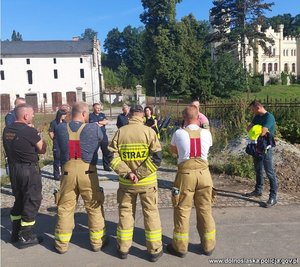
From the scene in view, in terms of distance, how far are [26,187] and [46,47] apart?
5122cm

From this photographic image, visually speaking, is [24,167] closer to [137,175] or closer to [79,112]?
[79,112]

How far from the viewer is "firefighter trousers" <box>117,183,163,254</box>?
4.46m

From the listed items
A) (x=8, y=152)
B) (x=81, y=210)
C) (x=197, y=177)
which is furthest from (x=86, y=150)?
(x=81, y=210)

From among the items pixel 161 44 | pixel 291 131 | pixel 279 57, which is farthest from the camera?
pixel 279 57

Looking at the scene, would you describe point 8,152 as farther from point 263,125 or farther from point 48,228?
point 263,125

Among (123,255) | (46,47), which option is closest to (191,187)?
(123,255)

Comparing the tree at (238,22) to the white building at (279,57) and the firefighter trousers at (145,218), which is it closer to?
the white building at (279,57)

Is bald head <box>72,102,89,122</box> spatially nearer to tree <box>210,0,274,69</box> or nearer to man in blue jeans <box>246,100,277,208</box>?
man in blue jeans <box>246,100,277,208</box>

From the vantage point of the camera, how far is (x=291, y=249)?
456cm

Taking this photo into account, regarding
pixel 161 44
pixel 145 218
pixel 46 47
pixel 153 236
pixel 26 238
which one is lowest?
pixel 26 238

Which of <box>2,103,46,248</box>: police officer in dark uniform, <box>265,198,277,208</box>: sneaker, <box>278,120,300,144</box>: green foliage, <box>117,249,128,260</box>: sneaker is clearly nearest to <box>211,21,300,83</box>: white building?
<box>278,120,300,144</box>: green foliage

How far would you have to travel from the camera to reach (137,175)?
4.46m

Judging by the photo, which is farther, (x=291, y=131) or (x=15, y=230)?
(x=291, y=131)

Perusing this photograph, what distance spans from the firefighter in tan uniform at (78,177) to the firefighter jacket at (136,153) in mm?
365
